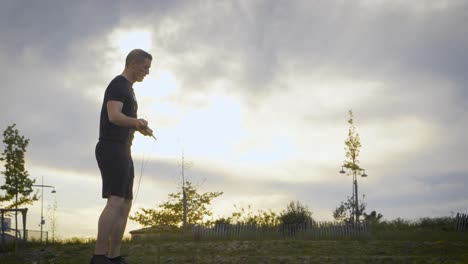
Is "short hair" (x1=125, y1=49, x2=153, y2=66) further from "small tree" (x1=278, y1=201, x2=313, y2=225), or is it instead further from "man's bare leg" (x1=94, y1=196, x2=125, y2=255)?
"small tree" (x1=278, y1=201, x2=313, y2=225)

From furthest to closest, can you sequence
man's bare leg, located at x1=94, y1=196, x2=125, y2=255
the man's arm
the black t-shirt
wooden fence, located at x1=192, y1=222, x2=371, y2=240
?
wooden fence, located at x1=192, y1=222, x2=371, y2=240 → the black t-shirt → the man's arm → man's bare leg, located at x1=94, y1=196, x2=125, y2=255

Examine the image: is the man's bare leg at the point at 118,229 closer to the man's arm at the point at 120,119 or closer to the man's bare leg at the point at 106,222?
the man's bare leg at the point at 106,222

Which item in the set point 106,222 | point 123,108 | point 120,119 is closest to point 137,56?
point 123,108

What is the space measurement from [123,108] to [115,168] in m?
0.62

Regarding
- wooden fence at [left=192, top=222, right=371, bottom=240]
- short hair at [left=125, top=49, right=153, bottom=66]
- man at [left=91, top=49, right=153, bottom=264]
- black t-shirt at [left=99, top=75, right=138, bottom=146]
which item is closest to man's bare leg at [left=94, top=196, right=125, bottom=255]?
man at [left=91, top=49, right=153, bottom=264]

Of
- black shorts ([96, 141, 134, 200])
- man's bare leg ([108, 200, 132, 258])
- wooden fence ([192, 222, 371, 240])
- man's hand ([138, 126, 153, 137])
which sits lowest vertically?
wooden fence ([192, 222, 371, 240])

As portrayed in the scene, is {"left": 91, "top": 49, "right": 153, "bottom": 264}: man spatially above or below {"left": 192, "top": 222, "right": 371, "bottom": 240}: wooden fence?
above

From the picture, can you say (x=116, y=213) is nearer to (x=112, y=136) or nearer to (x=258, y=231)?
(x=112, y=136)

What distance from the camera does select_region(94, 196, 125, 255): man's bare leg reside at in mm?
4355

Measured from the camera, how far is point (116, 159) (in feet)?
15.0

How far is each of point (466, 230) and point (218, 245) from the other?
57.4 feet

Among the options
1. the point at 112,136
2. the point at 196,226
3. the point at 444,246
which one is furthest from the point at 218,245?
the point at 112,136

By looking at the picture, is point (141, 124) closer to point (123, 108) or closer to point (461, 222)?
point (123, 108)

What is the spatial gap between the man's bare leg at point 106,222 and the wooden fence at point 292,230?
21.8 metres
